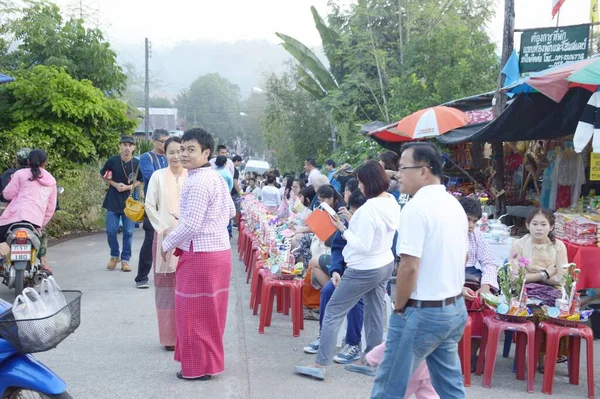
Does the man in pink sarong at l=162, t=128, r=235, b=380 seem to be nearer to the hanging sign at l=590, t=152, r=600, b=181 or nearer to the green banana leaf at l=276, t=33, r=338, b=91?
the hanging sign at l=590, t=152, r=600, b=181

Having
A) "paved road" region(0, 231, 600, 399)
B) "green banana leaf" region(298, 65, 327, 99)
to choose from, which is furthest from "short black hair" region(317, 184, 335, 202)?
"green banana leaf" region(298, 65, 327, 99)

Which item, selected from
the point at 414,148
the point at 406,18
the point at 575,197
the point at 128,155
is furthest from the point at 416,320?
the point at 406,18

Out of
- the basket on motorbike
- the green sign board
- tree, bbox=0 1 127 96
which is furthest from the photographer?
tree, bbox=0 1 127 96

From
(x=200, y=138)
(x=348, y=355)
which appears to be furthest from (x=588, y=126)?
(x=200, y=138)

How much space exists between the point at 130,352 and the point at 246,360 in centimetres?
103

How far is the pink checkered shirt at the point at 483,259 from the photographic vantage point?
5.26 m

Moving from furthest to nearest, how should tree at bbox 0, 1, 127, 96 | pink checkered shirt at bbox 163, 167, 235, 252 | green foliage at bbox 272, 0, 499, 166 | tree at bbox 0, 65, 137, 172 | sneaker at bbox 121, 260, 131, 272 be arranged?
green foliage at bbox 272, 0, 499, 166, tree at bbox 0, 1, 127, 96, tree at bbox 0, 65, 137, 172, sneaker at bbox 121, 260, 131, 272, pink checkered shirt at bbox 163, 167, 235, 252

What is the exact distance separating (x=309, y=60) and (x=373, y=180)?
61.6 feet

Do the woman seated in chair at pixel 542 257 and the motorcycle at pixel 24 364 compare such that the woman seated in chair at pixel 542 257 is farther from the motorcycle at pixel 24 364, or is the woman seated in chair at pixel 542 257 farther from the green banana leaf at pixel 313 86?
the green banana leaf at pixel 313 86

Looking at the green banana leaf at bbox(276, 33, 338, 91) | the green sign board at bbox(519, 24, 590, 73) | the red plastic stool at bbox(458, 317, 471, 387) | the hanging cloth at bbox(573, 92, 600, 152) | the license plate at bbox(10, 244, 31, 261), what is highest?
the green banana leaf at bbox(276, 33, 338, 91)

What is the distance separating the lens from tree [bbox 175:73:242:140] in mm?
94000

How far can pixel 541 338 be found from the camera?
527 cm

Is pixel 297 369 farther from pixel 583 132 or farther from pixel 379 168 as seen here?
pixel 583 132

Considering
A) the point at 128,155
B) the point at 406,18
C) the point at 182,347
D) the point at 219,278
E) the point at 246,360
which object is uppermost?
the point at 406,18
